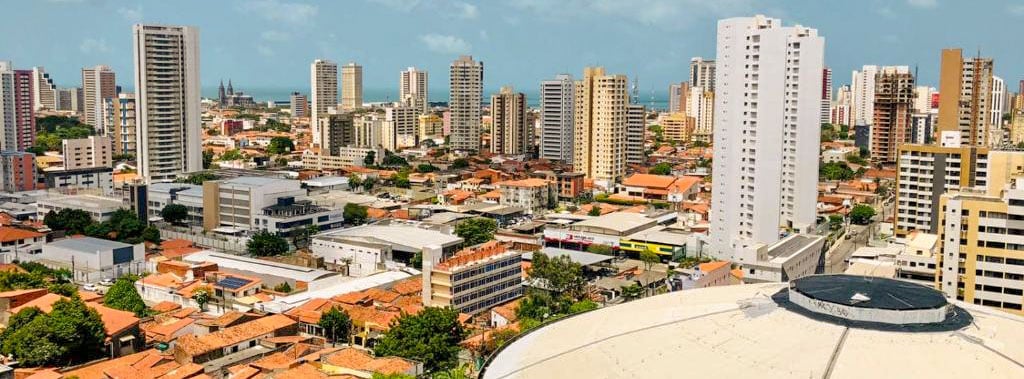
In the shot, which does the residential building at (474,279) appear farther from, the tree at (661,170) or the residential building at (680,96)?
the residential building at (680,96)

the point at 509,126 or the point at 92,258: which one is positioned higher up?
the point at 509,126

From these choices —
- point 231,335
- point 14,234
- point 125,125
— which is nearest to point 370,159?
point 125,125

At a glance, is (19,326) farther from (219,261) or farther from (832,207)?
(832,207)

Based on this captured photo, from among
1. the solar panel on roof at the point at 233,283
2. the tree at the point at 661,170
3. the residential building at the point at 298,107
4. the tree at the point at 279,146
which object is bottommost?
the solar panel on roof at the point at 233,283

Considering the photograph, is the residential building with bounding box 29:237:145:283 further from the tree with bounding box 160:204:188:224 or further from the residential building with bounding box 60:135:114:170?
the residential building with bounding box 60:135:114:170

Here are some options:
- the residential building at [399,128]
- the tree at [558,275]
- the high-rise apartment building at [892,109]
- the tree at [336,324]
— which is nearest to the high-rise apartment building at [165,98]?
the residential building at [399,128]

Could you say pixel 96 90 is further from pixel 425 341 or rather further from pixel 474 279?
pixel 425 341

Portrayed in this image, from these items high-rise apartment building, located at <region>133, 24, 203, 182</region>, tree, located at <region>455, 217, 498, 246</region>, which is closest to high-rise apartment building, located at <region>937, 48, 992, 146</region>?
tree, located at <region>455, 217, 498, 246</region>

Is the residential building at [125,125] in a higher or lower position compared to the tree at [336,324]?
higher
